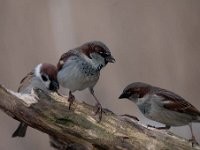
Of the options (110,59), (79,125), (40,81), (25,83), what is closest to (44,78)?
(40,81)

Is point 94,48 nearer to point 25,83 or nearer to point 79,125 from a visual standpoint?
point 79,125

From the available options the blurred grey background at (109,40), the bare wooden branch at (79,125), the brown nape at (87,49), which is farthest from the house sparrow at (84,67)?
the blurred grey background at (109,40)

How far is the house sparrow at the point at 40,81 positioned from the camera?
5.25 m

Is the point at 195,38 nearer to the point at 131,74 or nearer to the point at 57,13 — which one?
the point at 131,74

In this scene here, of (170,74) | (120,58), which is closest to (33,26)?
(120,58)

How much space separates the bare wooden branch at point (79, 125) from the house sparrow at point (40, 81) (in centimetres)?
92

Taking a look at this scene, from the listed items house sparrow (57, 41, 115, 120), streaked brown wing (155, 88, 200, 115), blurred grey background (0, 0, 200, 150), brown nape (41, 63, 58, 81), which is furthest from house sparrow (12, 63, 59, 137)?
blurred grey background (0, 0, 200, 150)

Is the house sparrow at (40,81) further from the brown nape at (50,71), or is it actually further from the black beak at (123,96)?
the black beak at (123,96)

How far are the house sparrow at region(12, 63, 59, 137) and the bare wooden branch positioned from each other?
0.92 meters

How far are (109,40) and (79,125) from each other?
8.66ft

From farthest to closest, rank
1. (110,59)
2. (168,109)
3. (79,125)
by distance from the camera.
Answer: (168,109) < (110,59) < (79,125)

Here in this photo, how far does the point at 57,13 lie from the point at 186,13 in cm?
123

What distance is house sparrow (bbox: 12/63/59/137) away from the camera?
17.2 ft

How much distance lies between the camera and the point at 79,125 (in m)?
4.21
